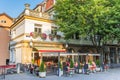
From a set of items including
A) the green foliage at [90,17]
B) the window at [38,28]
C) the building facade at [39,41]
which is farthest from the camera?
the window at [38,28]

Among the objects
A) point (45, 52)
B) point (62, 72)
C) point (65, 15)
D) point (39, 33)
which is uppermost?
point (65, 15)

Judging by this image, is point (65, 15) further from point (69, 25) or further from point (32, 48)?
point (32, 48)

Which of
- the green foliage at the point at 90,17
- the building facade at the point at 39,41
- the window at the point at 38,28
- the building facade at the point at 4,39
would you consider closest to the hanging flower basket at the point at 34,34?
the building facade at the point at 39,41

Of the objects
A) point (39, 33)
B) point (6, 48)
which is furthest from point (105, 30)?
point (6, 48)

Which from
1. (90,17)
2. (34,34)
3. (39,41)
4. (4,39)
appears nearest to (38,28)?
(34,34)

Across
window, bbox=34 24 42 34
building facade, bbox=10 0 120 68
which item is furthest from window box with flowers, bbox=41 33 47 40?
window, bbox=34 24 42 34

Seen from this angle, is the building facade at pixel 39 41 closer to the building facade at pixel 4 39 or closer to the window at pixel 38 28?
the window at pixel 38 28

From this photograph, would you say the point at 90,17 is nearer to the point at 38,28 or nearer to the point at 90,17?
the point at 90,17

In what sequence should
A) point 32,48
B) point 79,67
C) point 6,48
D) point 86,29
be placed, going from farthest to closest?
point 6,48
point 32,48
point 86,29
point 79,67

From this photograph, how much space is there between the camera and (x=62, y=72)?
68.1 ft

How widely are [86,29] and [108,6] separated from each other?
4.89 m

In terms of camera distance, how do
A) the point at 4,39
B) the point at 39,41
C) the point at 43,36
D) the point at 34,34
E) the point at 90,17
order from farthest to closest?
the point at 4,39, the point at 43,36, the point at 39,41, the point at 34,34, the point at 90,17

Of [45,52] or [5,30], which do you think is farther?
[5,30]

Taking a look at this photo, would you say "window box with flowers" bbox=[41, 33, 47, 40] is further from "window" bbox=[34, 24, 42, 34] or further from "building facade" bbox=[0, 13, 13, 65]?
"building facade" bbox=[0, 13, 13, 65]
